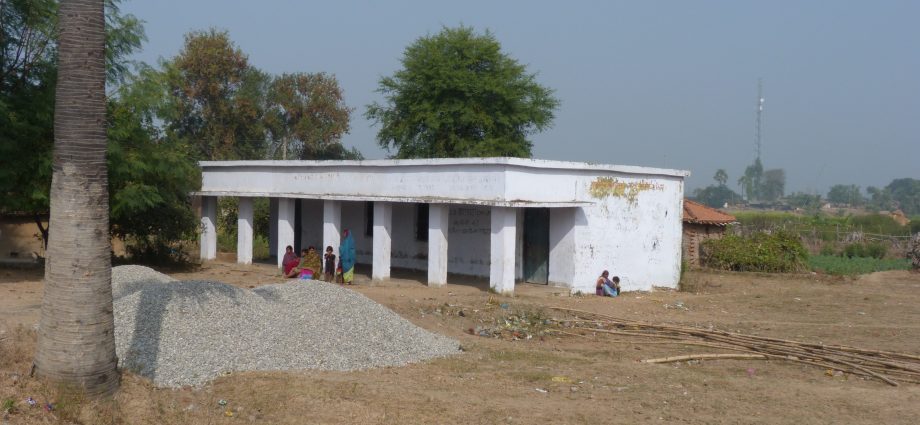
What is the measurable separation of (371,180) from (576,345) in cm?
943

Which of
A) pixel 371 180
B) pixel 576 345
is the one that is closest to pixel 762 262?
pixel 371 180

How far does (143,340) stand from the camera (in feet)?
34.9

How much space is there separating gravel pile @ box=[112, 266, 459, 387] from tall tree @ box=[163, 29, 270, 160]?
29.6 metres

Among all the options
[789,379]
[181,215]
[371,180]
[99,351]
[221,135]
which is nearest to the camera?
[99,351]

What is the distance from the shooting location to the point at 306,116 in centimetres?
4612

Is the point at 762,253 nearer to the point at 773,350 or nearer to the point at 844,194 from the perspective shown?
the point at 773,350

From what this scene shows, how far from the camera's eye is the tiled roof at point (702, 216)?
3195 centimetres

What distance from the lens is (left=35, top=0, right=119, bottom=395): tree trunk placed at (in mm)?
8398

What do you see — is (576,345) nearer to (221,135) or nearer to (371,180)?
(371,180)

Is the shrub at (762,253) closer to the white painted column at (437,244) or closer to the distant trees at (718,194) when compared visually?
the white painted column at (437,244)

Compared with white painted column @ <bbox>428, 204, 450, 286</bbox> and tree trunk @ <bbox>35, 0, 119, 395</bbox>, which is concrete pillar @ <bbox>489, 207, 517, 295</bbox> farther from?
Result: tree trunk @ <bbox>35, 0, 119, 395</bbox>

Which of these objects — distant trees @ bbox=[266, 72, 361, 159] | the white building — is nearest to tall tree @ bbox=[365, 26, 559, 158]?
distant trees @ bbox=[266, 72, 361, 159]

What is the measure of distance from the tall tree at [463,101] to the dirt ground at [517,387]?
22.0 meters

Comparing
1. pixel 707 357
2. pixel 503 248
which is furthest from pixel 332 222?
pixel 707 357
